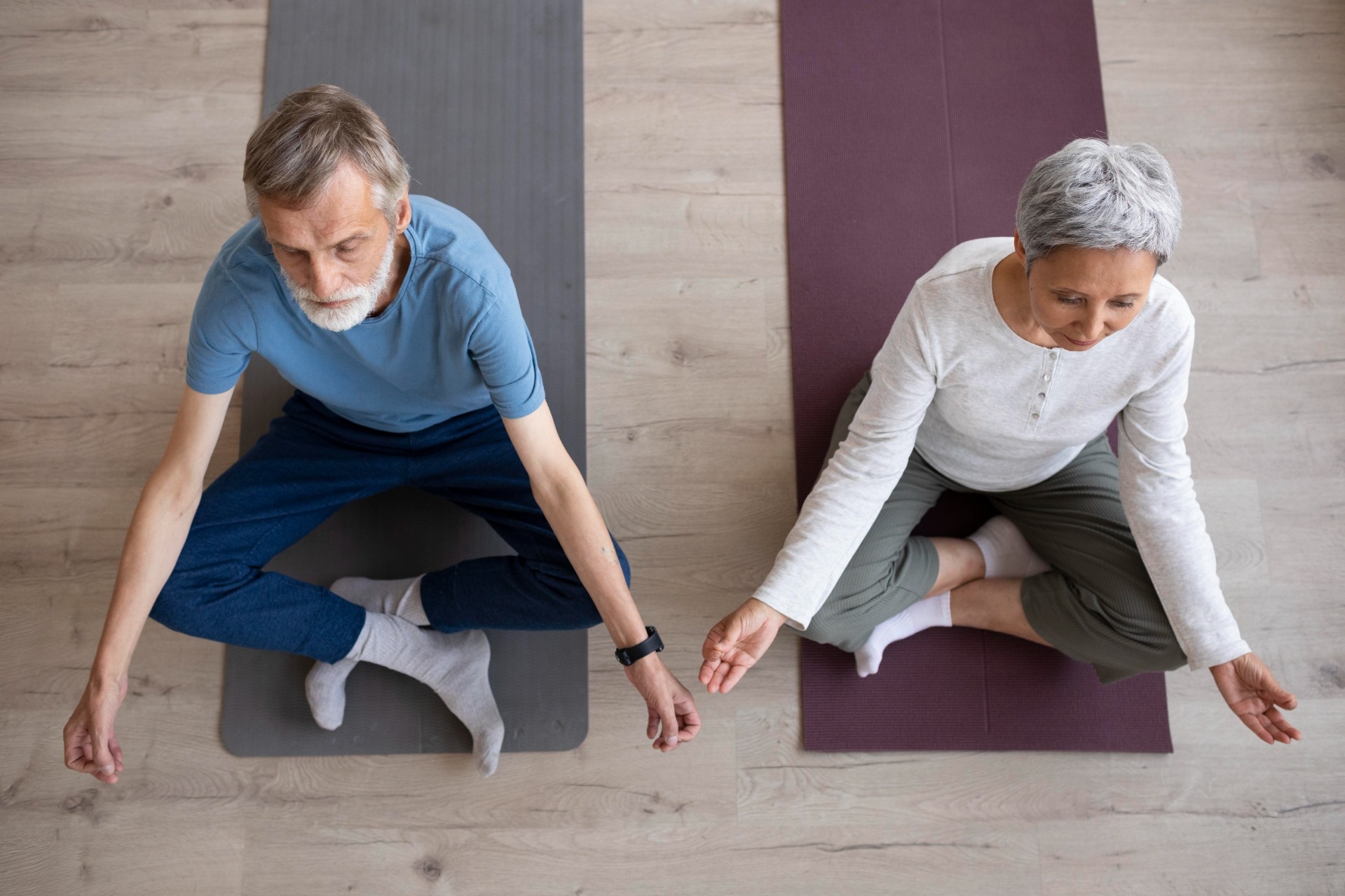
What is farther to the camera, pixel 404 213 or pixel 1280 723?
pixel 1280 723

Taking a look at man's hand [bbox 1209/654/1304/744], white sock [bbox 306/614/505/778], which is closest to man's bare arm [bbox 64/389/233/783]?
white sock [bbox 306/614/505/778]

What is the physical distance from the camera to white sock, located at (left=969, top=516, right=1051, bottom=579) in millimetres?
1920

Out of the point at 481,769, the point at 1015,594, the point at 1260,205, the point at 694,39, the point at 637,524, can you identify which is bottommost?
the point at 481,769

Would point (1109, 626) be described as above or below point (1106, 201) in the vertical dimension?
below

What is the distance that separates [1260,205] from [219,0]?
263 cm

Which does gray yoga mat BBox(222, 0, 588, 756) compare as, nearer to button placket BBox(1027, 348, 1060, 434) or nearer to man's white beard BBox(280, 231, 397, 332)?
man's white beard BBox(280, 231, 397, 332)

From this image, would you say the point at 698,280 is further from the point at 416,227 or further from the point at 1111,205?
the point at 1111,205

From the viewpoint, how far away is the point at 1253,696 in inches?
63.4

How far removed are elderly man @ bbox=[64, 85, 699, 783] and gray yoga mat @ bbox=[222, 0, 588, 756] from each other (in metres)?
0.08

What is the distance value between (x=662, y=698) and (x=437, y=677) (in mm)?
582

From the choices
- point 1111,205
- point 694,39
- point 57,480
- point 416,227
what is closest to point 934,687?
point 1111,205

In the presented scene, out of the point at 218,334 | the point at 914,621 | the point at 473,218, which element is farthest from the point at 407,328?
the point at 914,621

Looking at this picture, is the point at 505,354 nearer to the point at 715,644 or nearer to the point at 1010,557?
the point at 715,644

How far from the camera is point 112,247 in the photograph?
2156mm
